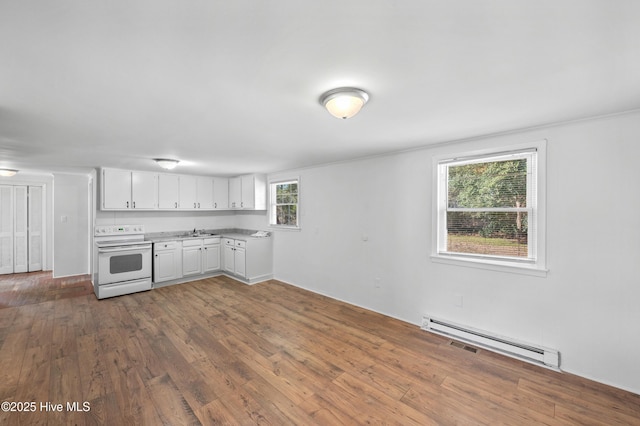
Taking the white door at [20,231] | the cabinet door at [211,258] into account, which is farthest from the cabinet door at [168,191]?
the white door at [20,231]

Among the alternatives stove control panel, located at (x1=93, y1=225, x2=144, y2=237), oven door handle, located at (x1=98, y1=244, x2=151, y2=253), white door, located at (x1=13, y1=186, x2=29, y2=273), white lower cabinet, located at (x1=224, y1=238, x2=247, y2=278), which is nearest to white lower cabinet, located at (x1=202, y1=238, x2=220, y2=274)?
white lower cabinet, located at (x1=224, y1=238, x2=247, y2=278)

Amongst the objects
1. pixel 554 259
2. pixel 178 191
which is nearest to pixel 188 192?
pixel 178 191

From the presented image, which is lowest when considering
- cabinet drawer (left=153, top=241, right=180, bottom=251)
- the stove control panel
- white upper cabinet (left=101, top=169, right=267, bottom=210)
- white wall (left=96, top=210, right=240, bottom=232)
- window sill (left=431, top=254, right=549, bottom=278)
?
cabinet drawer (left=153, top=241, right=180, bottom=251)

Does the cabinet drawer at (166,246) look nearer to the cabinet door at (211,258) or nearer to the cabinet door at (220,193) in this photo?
the cabinet door at (211,258)

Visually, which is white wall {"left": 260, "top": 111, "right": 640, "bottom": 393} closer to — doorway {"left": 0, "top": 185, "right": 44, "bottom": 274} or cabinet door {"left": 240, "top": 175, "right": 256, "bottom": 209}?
cabinet door {"left": 240, "top": 175, "right": 256, "bottom": 209}

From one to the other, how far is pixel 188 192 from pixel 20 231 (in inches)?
157

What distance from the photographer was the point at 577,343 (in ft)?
8.05

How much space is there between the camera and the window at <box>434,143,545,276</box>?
2.72m

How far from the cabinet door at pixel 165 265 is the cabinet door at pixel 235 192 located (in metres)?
1.63

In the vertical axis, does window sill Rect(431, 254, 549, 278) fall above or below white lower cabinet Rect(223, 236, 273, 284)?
above

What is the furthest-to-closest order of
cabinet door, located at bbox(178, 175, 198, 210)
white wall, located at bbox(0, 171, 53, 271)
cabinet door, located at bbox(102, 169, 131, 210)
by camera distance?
1. white wall, located at bbox(0, 171, 53, 271)
2. cabinet door, located at bbox(178, 175, 198, 210)
3. cabinet door, located at bbox(102, 169, 131, 210)

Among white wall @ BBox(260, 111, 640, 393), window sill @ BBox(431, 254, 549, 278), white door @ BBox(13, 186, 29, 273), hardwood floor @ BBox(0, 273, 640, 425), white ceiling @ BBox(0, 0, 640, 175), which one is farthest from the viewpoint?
white door @ BBox(13, 186, 29, 273)

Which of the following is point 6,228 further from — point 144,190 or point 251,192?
point 251,192

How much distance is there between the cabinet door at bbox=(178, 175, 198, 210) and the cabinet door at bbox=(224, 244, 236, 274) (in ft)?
3.98
